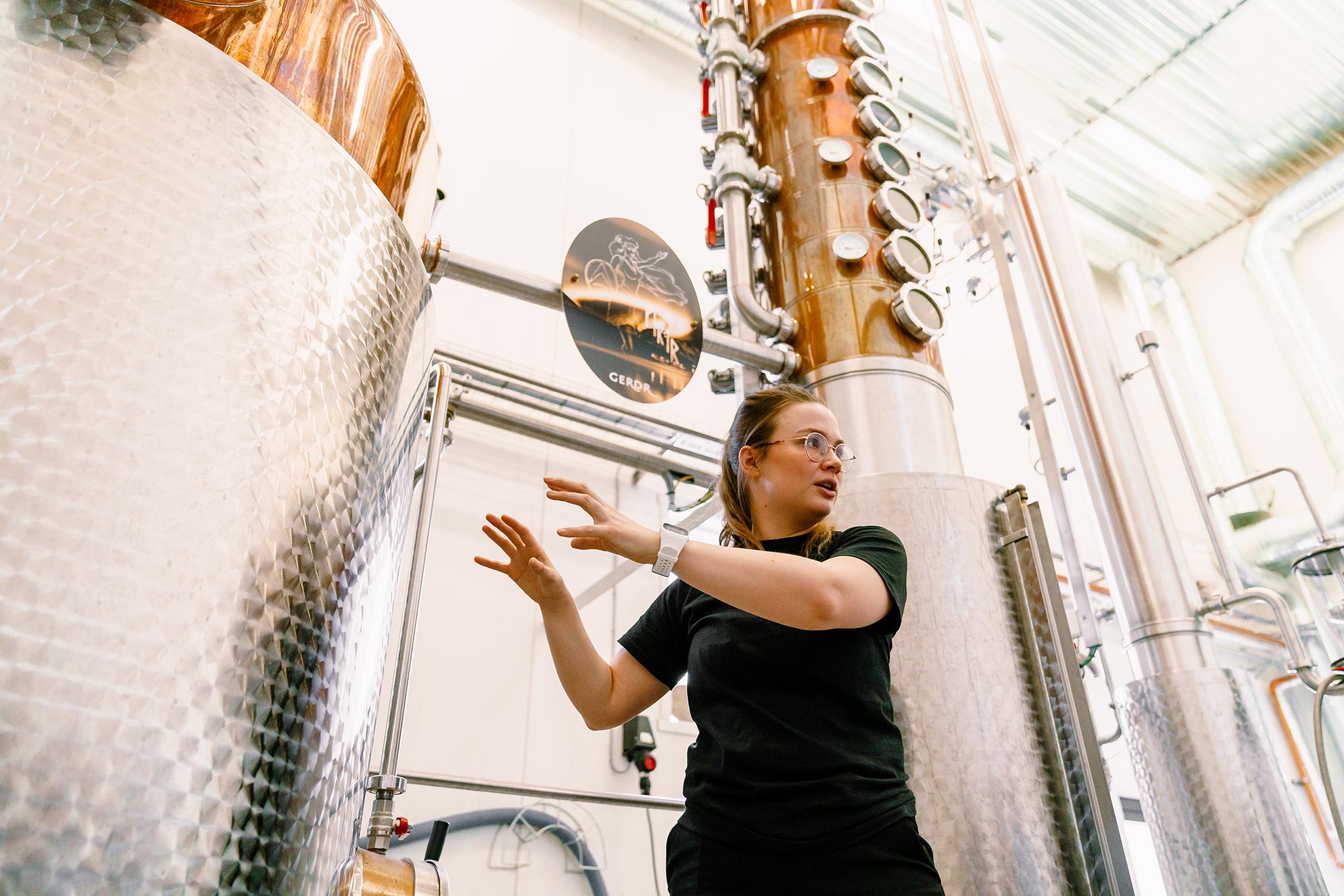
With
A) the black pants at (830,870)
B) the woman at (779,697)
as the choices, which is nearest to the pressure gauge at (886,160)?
the woman at (779,697)

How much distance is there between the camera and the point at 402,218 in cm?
99

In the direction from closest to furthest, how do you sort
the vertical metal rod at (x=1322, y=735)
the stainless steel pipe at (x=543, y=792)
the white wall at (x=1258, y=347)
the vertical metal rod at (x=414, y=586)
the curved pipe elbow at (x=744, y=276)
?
the vertical metal rod at (x=414, y=586) → the vertical metal rod at (x=1322, y=735) → the stainless steel pipe at (x=543, y=792) → the curved pipe elbow at (x=744, y=276) → the white wall at (x=1258, y=347)

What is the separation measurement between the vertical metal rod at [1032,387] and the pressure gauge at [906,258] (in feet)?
0.59

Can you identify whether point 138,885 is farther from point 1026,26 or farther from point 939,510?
point 1026,26

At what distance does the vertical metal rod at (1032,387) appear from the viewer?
199cm

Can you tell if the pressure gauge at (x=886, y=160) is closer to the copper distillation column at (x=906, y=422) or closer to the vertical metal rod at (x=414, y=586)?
the copper distillation column at (x=906, y=422)

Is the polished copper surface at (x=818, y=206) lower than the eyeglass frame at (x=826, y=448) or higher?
higher

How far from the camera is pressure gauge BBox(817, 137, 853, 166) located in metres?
2.56

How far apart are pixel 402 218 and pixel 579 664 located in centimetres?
65

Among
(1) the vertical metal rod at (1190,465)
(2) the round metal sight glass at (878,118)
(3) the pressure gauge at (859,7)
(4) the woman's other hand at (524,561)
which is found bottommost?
(4) the woman's other hand at (524,561)

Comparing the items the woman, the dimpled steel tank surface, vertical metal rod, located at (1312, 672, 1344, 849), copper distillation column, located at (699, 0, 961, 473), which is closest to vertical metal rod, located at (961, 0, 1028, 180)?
copper distillation column, located at (699, 0, 961, 473)

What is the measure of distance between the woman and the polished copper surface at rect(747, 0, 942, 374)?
1088 millimetres

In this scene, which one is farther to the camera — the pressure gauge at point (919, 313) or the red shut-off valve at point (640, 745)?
the red shut-off valve at point (640, 745)

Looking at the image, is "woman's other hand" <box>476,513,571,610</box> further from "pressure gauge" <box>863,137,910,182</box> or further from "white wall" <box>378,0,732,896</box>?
"white wall" <box>378,0,732,896</box>
